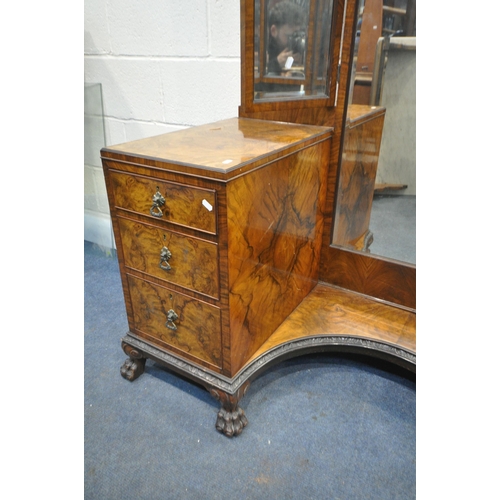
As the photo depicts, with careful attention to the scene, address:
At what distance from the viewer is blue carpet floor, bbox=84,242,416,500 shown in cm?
89

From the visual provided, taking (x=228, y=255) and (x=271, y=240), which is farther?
(x=271, y=240)

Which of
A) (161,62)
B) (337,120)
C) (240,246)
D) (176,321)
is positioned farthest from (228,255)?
(161,62)

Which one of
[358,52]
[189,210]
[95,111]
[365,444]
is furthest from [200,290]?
[95,111]

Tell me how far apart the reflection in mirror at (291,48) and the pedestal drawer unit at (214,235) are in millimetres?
98

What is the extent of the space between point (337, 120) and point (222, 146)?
37 cm

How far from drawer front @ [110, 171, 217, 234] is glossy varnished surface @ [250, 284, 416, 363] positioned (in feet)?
1.32

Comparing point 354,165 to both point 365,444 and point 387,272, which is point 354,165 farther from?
point 365,444

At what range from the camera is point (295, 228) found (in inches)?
42.8

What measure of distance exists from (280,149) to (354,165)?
1.18ft

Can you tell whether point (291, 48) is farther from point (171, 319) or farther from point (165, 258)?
point (171, 319)

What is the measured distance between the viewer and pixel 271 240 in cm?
98

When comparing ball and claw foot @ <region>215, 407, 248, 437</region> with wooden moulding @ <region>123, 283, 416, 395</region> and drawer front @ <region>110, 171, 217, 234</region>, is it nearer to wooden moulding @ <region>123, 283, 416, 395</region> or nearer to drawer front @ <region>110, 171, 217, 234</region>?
wooden moulding @ <region>123, 283, 416, 395</region>

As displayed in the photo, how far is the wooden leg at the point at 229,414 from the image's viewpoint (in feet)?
3.22

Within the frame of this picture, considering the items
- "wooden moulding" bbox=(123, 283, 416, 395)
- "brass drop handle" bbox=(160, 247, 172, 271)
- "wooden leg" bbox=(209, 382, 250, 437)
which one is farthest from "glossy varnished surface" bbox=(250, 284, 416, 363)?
"brass drop handle" bbox=(160, 247, 172, 271)
